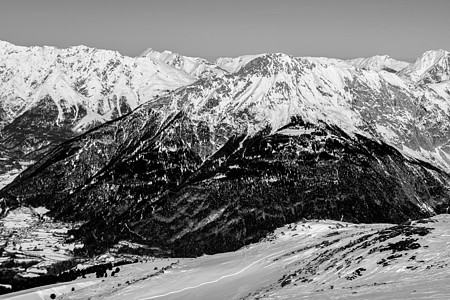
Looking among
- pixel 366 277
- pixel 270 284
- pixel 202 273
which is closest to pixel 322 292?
pixel 366 277

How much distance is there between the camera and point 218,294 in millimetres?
121938

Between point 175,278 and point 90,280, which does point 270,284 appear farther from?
point 90,280

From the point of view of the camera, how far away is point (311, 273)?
110 m

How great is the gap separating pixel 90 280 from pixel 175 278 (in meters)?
33.8

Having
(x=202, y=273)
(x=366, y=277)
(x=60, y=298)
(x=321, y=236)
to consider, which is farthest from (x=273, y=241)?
(x=366, y=277)

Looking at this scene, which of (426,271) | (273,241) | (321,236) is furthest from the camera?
(273,241)

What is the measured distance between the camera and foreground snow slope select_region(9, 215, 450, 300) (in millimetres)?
84000

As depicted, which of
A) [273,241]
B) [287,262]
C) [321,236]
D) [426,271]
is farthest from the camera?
[273,241]

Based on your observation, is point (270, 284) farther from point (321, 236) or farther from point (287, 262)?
point (321, 236)

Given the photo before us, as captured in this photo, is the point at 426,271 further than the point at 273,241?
No

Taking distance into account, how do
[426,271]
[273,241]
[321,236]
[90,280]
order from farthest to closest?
[273,241]
[321,236]
[90,280]
[426,271]

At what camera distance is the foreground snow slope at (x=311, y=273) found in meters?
84.0

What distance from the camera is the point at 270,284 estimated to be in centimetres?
11719

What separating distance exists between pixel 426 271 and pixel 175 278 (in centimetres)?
7368
